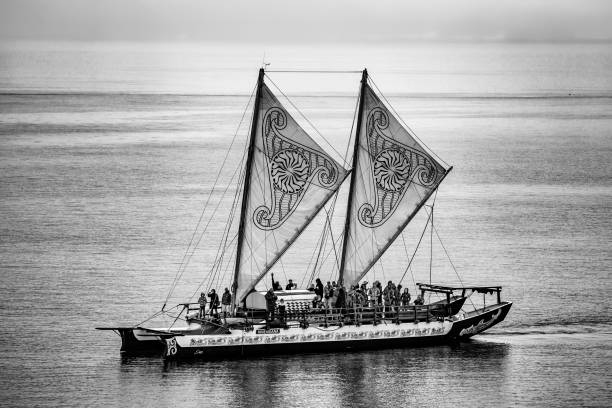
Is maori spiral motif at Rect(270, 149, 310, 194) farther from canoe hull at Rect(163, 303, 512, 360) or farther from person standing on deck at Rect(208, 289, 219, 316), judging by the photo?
canoe hull at Rect(163, 303, 512, 360)

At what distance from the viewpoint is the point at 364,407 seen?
6412 cm

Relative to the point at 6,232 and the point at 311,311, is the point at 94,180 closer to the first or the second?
the point at 6,232

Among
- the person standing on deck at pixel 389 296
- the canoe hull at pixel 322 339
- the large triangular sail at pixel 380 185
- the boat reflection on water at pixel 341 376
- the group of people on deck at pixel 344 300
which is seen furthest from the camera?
the large triangular sail at pixel 380 185

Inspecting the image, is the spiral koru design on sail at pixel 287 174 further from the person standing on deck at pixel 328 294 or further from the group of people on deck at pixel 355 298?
the person standing on deck at pixel 328 294

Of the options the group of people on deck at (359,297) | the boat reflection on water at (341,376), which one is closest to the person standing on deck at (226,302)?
the boat reflection on water at (341,376)

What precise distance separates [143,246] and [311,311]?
41.0 meters

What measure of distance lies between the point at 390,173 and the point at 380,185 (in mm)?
946

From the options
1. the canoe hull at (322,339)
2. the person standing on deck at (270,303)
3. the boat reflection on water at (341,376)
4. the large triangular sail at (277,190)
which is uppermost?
the large triangular sail at (277,190)

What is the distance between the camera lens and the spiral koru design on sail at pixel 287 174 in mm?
72875

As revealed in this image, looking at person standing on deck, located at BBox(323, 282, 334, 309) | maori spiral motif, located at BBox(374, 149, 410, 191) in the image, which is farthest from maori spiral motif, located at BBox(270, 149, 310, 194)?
person standing on deck, located at BBox(323, 282, 334, 309)

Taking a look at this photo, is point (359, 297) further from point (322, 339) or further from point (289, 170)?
point (289, 170)

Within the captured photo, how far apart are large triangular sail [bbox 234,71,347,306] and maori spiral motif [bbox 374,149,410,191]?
4.06 metres

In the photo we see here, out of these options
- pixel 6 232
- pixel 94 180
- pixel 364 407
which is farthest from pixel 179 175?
pixel 364 407

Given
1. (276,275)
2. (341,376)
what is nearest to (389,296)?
(341,376)
